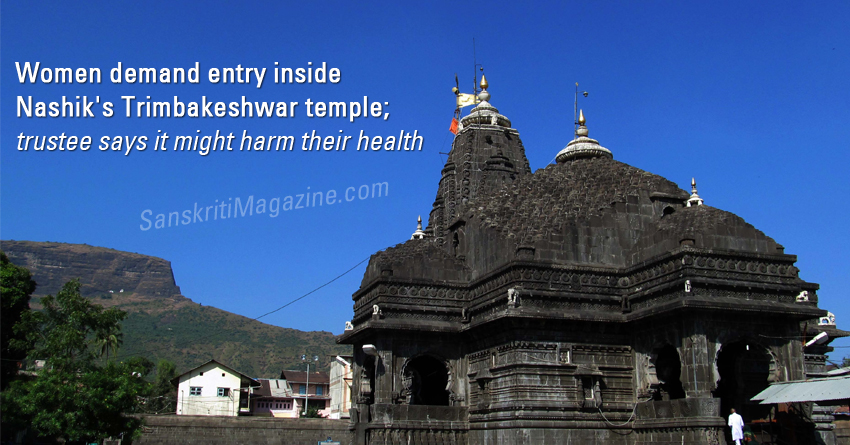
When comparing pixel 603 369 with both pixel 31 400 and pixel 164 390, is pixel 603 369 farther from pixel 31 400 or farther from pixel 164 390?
pixel 164 390

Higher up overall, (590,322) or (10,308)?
(10,308)

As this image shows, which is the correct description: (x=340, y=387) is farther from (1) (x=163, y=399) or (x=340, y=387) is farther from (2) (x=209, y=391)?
(1) (x=163, y=399)

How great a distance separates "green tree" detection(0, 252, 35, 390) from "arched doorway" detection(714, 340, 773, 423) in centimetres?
3212

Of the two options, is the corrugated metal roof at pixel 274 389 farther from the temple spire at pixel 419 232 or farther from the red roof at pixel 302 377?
the temple spire at pixel 419 232

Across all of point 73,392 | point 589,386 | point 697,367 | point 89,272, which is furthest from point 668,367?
point 89,272

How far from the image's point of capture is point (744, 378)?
2112cm

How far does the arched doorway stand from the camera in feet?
67.6

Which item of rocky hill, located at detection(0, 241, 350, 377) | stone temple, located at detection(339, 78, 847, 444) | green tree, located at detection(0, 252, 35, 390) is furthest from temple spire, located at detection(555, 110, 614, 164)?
rocky hill, located at detection(0, 241, 350, 377)

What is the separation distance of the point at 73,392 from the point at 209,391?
25.9 meters

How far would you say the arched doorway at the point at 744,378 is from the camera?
20.6 meters

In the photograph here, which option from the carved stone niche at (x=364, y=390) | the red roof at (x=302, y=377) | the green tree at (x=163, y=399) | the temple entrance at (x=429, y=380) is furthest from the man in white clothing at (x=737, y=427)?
the red roof at (x=302, y=377)

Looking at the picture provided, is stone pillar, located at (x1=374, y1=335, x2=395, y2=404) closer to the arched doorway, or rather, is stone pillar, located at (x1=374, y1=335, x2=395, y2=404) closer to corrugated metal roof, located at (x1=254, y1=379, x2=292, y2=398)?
the arched doorway

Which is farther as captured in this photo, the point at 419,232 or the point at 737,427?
the point at 419,232

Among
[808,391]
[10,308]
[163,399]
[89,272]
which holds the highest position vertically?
[89,272]
